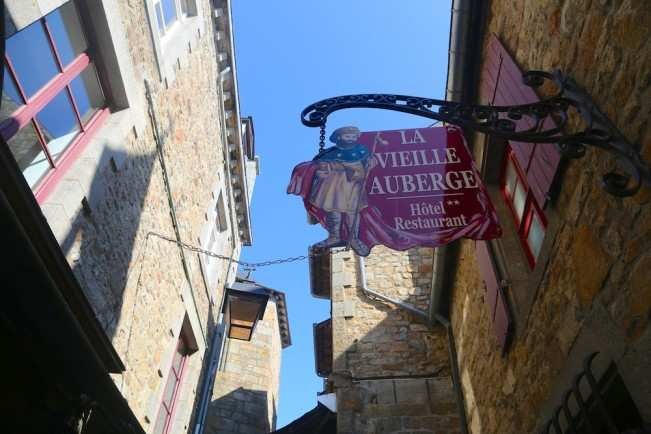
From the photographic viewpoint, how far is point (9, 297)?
2719mm

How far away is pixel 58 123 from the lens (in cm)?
396

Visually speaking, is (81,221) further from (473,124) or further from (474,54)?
(474,54)

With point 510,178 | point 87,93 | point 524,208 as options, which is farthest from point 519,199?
point 87,93

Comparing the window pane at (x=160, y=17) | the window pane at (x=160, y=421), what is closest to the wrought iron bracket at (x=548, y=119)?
the window pane at (x=160, y=17)

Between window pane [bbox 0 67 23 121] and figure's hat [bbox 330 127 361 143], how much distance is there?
2229 mm

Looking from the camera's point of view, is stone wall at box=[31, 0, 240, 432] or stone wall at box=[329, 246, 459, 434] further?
stone wall at box=[329, 246, 459, 434]

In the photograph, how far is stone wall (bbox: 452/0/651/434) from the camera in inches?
78.2

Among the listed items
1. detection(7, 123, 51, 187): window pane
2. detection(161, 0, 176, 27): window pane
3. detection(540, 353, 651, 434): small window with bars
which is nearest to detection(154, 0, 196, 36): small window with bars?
detection(161, 0, 176, 27): window pane

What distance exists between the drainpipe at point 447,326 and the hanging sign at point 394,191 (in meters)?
3.69

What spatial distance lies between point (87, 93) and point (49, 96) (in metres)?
0.81

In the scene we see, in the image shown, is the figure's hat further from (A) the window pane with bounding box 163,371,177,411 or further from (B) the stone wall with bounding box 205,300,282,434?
(B) the stone wall with bounding box 205,300,282,434

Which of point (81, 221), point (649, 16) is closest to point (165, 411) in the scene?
point (81, 221)

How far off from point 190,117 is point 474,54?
424 cm

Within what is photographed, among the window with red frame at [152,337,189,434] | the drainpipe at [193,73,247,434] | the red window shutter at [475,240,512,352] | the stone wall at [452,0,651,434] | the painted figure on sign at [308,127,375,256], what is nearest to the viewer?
the stone wall at [452,0,651,434]
